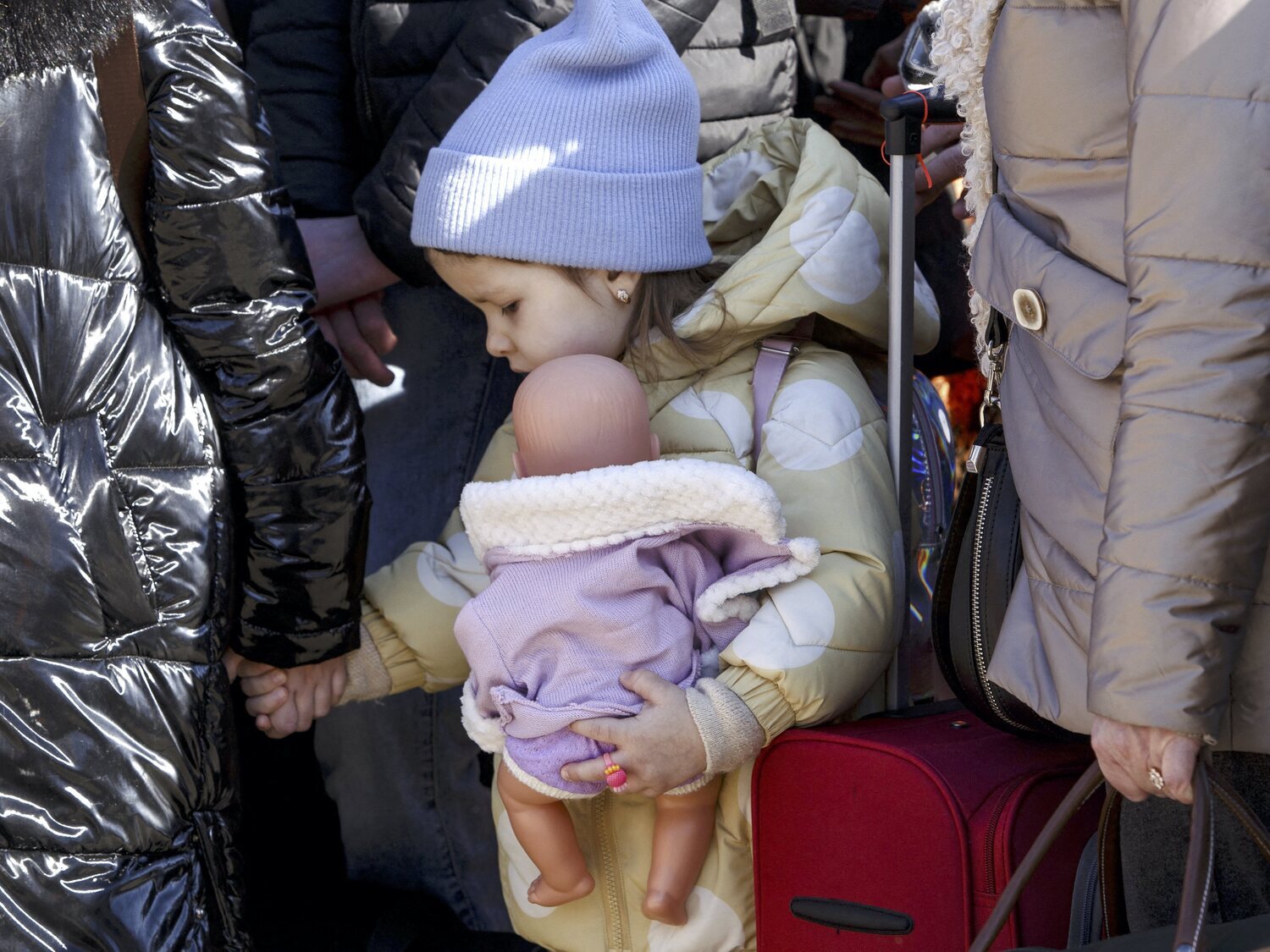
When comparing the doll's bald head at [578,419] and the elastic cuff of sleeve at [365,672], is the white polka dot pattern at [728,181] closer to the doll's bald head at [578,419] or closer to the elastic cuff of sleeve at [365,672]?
the doll's bald head at [578,419]

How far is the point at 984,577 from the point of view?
1.69 metres

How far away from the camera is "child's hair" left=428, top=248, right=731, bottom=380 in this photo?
82.4 inches

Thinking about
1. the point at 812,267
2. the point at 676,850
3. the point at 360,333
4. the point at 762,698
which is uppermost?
the point at 812,267

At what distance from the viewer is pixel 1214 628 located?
4.12 ft

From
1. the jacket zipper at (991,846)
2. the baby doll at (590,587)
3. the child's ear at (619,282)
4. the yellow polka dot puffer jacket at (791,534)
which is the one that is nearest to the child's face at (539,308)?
the child's ear at (619,282)

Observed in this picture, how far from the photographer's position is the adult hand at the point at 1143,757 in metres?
1.28

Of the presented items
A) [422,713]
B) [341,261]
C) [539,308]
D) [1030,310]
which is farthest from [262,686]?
[1030,310]

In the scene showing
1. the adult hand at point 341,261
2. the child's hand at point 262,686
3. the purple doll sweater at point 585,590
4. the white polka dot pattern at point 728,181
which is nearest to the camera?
the purple doll sweater at point 585,590

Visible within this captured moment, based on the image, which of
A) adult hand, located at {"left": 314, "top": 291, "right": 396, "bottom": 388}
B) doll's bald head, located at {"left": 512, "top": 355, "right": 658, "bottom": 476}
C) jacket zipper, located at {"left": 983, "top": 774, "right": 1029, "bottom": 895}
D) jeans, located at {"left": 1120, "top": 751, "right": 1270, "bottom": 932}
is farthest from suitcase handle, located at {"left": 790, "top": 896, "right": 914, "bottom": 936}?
adult hand, located at {"left": 314, "top": 291, "right": 396, "bottom": 388}

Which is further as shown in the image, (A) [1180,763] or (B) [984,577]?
(B) [984,577]

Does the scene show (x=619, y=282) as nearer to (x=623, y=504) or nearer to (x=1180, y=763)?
(x=623, y=504)

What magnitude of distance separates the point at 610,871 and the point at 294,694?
58cm

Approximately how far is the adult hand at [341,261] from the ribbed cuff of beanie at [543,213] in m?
0.48

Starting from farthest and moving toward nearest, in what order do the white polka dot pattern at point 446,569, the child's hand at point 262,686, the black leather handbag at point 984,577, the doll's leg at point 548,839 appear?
the white polka dot pattern at point 446,569 → the child's hand at point 262,686 → the doll's leg at point 548,839 → the black leather handbag at point 984,577
